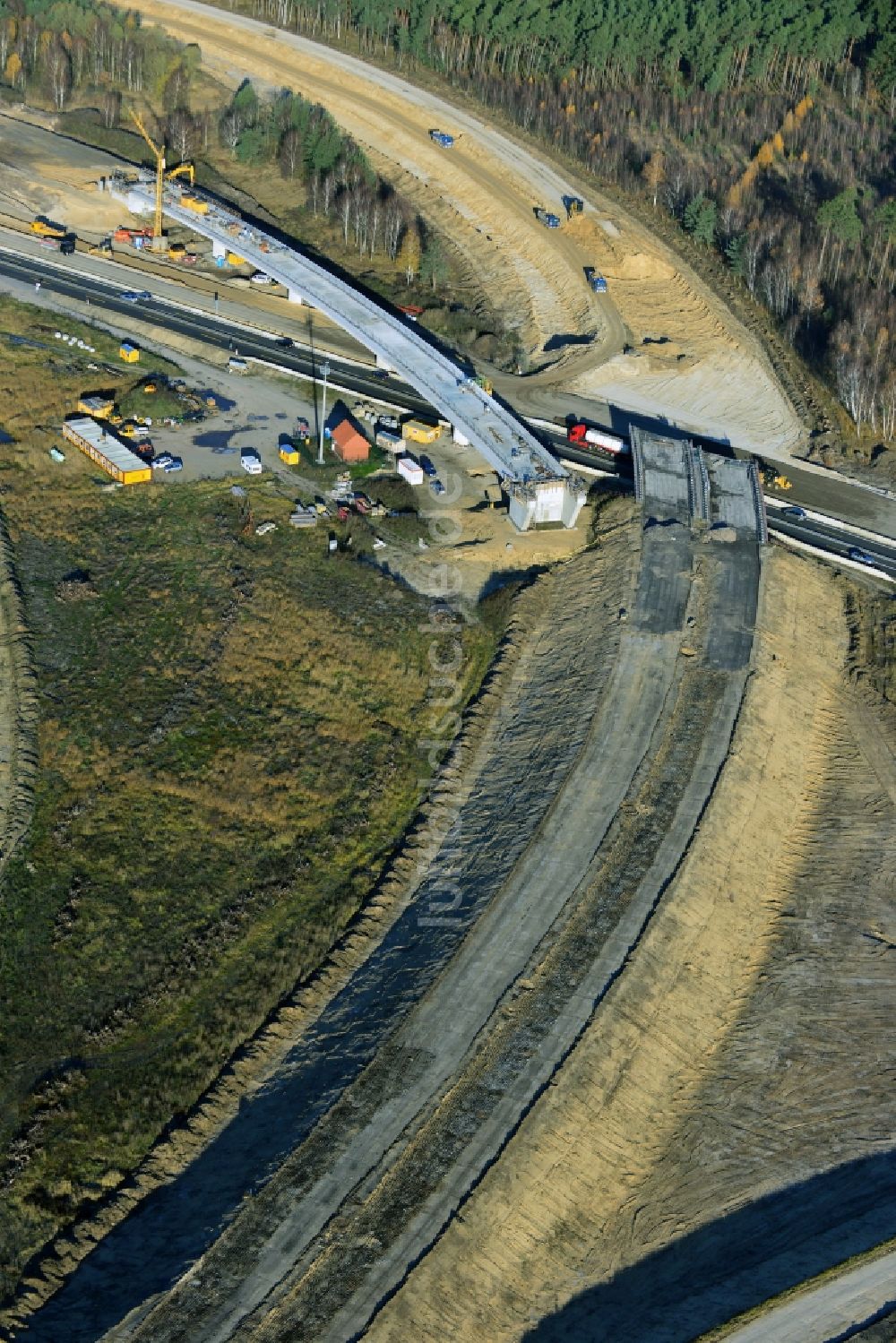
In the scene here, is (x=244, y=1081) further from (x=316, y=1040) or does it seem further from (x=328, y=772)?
(x=328, y=772)

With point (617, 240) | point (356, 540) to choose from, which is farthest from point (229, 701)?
point (617, 240)

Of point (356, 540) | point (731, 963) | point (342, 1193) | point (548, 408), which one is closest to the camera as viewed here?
point (342, 1193)

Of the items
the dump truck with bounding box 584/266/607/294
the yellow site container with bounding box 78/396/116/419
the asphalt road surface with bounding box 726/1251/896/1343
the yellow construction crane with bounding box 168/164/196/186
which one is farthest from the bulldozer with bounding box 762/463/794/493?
the yellow construction crane with bounding box 168/164/196/186

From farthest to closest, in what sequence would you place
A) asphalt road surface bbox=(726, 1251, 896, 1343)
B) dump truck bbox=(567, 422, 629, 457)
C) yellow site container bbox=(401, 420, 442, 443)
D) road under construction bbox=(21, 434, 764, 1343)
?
dump truck bbox=(567, 422, 629, 457) → yellow site container bbox=(401, 420, 442, 443) → road under construction bbox=(21, 434, 764, 1343) → asphalt road surface bbox=(726, 1251, 896, 1343)

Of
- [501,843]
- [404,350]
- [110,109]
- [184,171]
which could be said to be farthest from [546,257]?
[501,843]

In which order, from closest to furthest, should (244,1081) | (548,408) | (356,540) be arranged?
1. (244,1081)
2. (356,540)
3. (548,408)

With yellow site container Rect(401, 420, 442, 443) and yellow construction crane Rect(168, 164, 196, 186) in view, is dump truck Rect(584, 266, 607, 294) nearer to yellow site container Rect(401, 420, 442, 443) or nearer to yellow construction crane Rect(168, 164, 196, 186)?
yellow site container Rect(401, 420, 442, 443)
